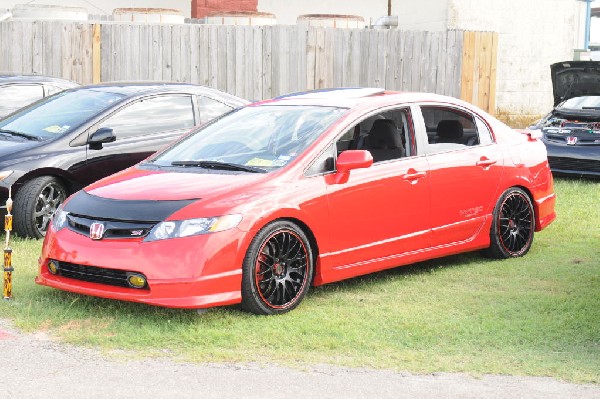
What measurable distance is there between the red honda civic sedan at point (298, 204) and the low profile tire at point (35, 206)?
2.13 metres

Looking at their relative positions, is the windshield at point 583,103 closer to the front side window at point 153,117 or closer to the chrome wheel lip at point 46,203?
the front side window at point 153,117

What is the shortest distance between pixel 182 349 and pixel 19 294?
1971mm

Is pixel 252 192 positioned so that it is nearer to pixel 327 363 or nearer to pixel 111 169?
pixel 327 363

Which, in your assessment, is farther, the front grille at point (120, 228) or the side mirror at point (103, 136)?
the side mirror at point (103, 136)

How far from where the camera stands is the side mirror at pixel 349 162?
808 centimetres

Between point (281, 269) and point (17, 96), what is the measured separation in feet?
22.3

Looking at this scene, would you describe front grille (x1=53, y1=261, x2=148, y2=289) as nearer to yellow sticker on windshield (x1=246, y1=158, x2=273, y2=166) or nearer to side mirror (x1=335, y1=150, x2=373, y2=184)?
yellow sticker on windshield (x1=246, y1=158, x2=273, y2=166)

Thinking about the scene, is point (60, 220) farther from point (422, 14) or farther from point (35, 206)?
point (422, 14)

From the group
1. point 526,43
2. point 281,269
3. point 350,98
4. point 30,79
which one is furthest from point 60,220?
point 526,43

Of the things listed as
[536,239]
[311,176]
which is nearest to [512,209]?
[536,239]

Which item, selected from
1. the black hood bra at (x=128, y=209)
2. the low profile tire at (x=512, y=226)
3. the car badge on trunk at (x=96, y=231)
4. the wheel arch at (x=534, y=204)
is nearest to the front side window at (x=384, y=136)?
the low profile tire at (x=512, y=226)

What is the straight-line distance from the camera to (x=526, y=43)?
962 inches

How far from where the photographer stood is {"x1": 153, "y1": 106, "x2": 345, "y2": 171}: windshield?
27.0 feet

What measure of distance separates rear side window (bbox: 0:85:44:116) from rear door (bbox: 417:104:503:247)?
19.3 feet
